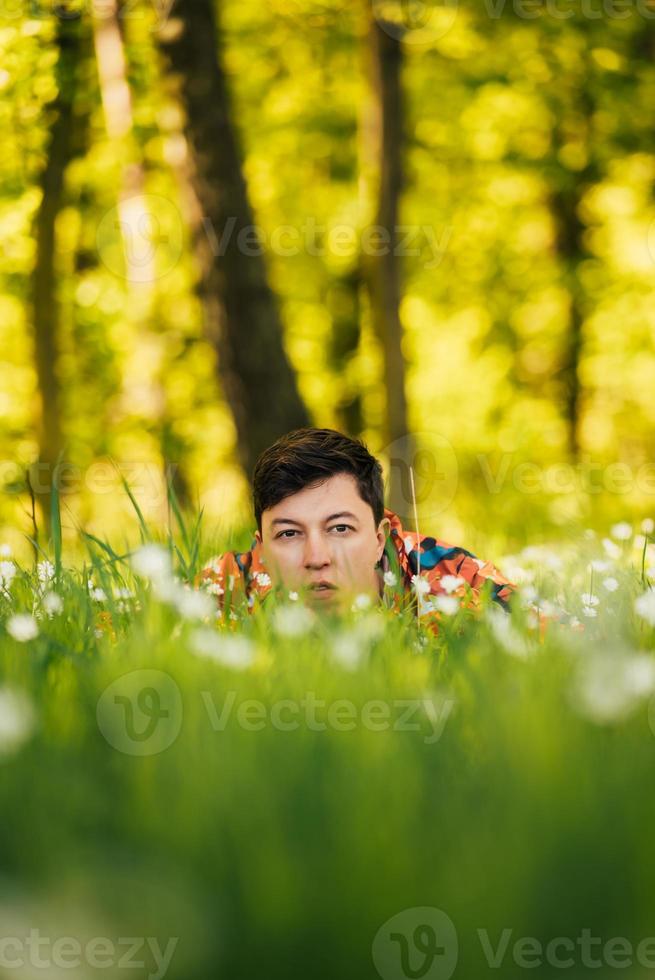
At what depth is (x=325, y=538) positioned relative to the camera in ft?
12.0

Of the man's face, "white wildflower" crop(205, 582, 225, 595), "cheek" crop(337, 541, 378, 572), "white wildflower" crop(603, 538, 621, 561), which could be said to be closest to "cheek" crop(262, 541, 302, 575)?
the man's face

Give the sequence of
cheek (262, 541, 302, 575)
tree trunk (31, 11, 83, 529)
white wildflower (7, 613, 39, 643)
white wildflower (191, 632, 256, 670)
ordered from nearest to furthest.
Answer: white wildflower (191, 632, 256, 670) < white wildflower (7, 613, 39, 643) < cheek (262, 541, 302, 575) < tree trunk (31, 11, 83, 529)

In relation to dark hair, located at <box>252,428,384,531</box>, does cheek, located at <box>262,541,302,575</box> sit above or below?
below

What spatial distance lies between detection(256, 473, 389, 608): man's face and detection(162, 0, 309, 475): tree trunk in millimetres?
3775

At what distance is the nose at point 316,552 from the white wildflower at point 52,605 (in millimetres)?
901

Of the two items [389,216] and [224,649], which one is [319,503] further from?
[389,216]

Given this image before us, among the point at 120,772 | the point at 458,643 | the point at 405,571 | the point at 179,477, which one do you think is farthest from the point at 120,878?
the point at 179,477

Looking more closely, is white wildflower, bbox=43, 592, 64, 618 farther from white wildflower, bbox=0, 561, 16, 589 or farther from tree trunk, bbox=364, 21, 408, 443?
tree trunk, bbox=364, 21, 408, 443

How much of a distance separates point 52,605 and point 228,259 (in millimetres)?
5046

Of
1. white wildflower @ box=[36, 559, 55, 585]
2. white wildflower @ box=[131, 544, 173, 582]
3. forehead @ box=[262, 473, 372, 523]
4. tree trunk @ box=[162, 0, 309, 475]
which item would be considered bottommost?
white wildflower @ box=[131, 544, 173, 582]

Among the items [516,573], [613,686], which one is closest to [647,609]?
[613,686]

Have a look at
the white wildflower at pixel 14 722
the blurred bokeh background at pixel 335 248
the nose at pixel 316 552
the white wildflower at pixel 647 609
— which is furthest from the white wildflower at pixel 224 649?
the blurred bokeh background at pixel 335 248

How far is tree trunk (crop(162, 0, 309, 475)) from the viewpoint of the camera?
736cm

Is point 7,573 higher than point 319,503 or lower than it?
lower
